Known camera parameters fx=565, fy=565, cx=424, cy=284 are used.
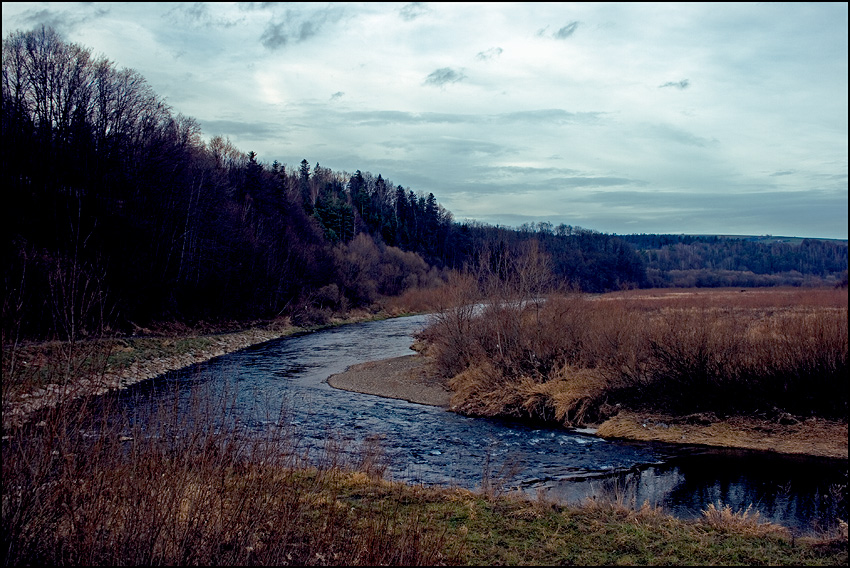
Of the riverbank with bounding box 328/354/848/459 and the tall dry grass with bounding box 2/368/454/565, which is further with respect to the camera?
the riverbank with bounding box 328/354/848/459

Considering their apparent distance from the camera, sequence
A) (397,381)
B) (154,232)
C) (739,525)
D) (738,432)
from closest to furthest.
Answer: (739,525) → (738,432) → (397,381) → (154,232)

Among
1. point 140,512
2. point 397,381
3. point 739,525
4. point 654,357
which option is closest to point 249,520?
point 140,512

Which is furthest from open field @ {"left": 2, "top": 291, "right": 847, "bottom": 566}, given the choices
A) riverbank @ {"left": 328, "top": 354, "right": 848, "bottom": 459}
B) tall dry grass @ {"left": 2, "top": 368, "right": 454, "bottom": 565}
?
riverbank @ {"left": 328, "top": 354, "right": 848, "bottom": 459}

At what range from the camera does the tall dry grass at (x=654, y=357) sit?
54.3 feet

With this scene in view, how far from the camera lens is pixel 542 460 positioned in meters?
14.1

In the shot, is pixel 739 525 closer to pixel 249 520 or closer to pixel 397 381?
pixel 249 520

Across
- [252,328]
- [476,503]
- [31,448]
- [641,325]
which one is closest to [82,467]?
[31,448]

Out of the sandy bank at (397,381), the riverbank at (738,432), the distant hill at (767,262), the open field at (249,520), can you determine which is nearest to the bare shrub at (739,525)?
the open field at (249,520)

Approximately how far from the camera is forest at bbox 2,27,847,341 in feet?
80.1

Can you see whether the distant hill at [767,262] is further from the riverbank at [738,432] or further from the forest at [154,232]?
the riverbank at [738,432]

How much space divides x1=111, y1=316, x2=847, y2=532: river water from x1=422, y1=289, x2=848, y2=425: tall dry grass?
2156mm

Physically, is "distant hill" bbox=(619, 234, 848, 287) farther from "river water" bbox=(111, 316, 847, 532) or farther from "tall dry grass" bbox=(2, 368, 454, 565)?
"tall dry grass" bbox=(2, 368, 454, 565)

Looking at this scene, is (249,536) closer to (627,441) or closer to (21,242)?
(627,441)

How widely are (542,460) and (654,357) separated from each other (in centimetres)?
711
